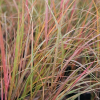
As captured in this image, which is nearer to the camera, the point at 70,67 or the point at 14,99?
the point at 14,99

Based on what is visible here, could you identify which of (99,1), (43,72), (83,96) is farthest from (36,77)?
(99,1)

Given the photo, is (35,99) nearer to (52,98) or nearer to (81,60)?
(52,98)

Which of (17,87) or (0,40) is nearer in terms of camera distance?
(0,40)

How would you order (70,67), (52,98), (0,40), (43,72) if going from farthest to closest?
1. (70,67)
2. (43,72)
3. (52,98)
4. (0,40)

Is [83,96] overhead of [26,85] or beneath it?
beneath

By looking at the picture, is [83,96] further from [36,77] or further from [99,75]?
[36,77]

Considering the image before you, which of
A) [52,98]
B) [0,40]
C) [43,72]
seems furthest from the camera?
[43,72]

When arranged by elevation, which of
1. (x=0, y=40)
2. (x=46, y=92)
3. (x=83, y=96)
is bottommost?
(x=83, y=96)

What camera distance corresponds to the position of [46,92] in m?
0.72

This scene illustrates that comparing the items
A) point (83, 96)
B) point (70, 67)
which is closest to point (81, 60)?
point (70, 67)

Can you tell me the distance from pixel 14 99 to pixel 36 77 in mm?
132

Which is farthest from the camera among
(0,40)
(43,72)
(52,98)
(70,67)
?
(70,67)

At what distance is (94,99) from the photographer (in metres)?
0.82

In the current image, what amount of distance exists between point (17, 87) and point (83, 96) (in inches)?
14.6
